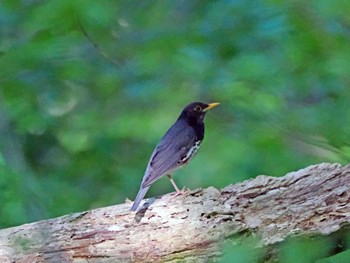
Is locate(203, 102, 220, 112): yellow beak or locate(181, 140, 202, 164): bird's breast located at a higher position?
locate(203, 102, 220, 112): yellow beak

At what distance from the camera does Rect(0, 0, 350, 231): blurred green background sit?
4.51 metres

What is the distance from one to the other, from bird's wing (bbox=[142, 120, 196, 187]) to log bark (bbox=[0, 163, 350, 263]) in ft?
2.29

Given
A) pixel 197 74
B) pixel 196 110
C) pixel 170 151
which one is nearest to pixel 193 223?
pixel 170 151

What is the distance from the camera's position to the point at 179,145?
4.73 meters

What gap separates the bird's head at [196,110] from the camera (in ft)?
16.3

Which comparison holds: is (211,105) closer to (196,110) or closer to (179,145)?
(196,110)

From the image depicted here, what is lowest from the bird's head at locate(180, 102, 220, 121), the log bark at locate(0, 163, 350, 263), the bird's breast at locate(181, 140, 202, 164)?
the log bark at locate(0, 163, 350, 263)

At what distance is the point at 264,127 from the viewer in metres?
4.78

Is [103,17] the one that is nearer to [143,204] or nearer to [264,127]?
[264,127]

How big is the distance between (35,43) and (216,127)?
1.23m

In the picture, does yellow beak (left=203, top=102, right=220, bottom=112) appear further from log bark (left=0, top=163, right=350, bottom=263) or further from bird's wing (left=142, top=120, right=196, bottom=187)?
log bark (left=0, top=163, right=350, bottom=263)

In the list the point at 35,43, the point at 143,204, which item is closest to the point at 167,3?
the point at 35,43

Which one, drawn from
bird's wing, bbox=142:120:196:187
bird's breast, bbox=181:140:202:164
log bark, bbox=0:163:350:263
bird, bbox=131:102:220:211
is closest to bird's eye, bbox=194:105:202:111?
bird, bbox=131:102:220:211

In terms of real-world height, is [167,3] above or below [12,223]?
above
